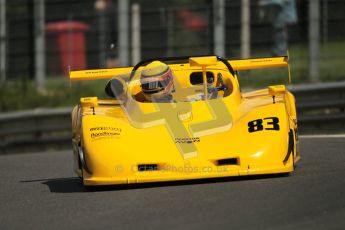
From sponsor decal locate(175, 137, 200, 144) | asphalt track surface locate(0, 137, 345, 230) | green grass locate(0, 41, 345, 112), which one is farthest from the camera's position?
green grass locate(0, 41, 345, 112)

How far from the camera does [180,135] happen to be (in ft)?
26.0

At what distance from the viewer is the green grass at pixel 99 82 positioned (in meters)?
14.2

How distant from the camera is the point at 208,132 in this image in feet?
26.1

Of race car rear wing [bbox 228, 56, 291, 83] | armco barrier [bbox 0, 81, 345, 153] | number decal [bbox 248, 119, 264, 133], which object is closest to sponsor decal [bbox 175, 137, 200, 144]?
number decal [bbox 248, 119, 264, 133]

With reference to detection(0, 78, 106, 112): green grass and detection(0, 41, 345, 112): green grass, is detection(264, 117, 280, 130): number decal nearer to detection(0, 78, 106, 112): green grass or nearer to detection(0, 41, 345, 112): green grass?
detection(0, 41, 345, 112): green grass

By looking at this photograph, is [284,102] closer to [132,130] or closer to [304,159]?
[304,159]

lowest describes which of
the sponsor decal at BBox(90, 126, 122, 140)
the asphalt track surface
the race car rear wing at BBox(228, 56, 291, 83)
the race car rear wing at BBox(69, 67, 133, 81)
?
the asphalt track surface

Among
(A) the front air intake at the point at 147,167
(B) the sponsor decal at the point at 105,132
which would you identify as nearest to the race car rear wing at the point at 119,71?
(B) the sponsor decal at the point at 105,132

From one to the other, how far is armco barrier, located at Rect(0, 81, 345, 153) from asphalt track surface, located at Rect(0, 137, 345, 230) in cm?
349

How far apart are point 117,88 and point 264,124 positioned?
205cm

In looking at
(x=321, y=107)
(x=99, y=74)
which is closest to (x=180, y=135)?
(x=99, y=74)

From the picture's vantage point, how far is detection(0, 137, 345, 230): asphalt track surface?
6.15 meters

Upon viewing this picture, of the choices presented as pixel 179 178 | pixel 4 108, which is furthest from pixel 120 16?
pixel 179 178

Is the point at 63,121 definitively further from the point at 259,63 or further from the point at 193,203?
the point at 193,203
